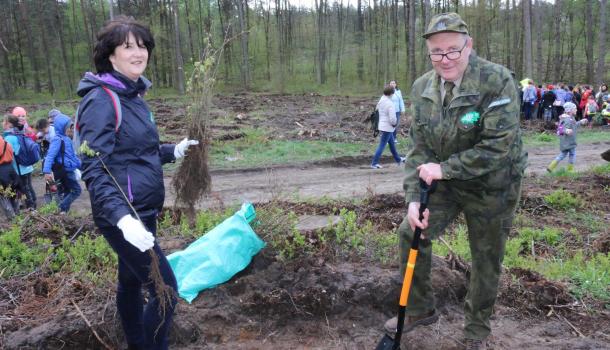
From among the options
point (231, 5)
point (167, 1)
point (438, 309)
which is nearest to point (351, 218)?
point (438, 309)

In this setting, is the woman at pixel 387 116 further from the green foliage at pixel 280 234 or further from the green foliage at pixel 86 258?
the green foliage at pixel 86 258

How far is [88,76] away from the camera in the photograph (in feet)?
8.89

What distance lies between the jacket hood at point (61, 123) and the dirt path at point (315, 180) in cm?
159

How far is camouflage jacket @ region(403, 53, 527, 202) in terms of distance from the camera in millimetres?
2807

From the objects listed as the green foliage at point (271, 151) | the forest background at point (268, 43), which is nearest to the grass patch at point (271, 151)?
the green foliage at point (271, 151)

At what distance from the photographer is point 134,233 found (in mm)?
2418

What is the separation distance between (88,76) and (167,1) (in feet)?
128

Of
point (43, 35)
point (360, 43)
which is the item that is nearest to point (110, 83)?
point (43, 35)

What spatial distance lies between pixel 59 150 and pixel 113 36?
256 inches

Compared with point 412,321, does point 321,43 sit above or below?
above

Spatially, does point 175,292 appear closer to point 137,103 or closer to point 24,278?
point 137,103

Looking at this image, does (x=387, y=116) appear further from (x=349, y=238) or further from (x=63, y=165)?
(x=349, y=238)

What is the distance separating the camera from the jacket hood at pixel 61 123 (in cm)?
807

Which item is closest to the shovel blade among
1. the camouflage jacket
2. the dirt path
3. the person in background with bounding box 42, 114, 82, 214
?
the camouflage jacket
